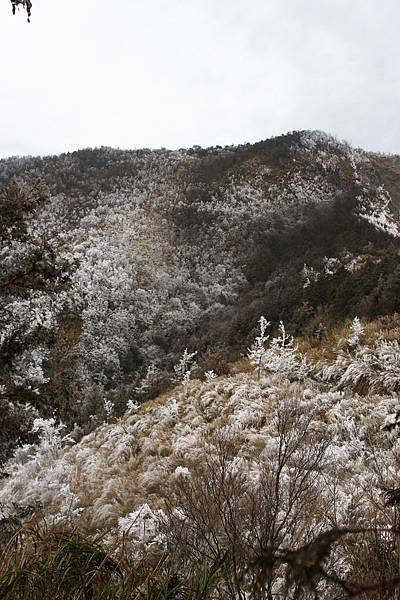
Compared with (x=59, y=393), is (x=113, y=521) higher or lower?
lower

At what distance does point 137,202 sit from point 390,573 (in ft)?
122

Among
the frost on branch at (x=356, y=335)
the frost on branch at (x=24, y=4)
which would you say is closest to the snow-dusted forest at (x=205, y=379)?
the frost on branch at (x=356, y=335)

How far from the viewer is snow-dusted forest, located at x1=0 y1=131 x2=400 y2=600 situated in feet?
9.82

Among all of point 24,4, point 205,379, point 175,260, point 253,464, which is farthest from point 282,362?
point 175,260

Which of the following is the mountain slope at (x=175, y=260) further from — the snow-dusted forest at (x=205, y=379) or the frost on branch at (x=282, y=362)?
the frost on branch at (x=282, y=362)

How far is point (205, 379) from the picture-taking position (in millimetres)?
13555

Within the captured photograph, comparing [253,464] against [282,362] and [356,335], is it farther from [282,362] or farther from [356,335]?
[356,335]

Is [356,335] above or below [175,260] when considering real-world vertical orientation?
below

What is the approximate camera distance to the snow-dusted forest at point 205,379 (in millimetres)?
2994

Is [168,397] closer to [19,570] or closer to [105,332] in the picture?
[19,570]

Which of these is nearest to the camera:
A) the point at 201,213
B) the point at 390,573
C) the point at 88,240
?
the point at 390,573

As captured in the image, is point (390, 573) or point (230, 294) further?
point (230, 294)

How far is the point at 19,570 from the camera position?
1661mm

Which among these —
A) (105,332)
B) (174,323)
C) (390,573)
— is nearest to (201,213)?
(174,323)
